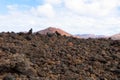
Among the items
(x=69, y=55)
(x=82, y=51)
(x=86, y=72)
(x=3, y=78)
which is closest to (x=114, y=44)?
(x=82, y=51)

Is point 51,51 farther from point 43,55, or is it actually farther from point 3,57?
point 3,57

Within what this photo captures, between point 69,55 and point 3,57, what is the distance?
648 cm

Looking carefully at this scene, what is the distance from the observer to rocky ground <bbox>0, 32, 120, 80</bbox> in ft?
80.7

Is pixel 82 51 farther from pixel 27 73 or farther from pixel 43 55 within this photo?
pixel 27 73

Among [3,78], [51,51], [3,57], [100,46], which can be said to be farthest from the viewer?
[100,46]

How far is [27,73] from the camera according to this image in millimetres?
24156

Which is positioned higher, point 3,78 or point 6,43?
point 6,43

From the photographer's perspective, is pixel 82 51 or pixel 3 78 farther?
pixel 82 51

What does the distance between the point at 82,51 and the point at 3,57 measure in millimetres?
8798

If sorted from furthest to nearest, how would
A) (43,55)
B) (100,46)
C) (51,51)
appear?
(100,46)
(51,51)
(43,55)

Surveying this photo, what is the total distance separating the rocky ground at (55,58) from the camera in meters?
24.6

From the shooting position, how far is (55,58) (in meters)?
28.8

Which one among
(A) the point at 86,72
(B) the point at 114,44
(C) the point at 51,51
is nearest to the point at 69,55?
(C) the point at 51,51

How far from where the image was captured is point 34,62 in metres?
26.7
